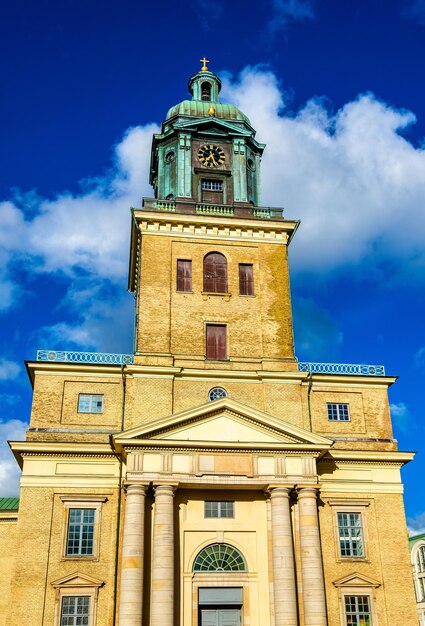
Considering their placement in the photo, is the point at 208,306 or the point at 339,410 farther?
the point at 208,306

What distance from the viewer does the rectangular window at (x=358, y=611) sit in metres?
29.1

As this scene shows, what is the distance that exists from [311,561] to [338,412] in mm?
7512

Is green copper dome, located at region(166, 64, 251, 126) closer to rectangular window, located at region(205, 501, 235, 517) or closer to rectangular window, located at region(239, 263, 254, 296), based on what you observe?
rectangular window, located at region(239, 263, 254, 296)

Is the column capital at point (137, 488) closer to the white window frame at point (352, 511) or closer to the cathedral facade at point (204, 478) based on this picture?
the cathedral facade at point (204, 478)

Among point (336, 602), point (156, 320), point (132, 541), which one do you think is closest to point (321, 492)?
point (336, 602)

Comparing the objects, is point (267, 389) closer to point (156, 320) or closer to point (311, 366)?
point (311, 366)

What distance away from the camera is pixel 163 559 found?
27000mm

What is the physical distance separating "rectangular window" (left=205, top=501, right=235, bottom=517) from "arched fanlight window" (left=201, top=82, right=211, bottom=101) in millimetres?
24403

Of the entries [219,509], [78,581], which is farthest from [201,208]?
[78,581]

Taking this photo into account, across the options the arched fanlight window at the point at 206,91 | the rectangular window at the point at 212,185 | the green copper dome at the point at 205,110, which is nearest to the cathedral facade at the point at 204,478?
the rectangular window at the point at 212,185

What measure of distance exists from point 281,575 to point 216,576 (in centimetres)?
287

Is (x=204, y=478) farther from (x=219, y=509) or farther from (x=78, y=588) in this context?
(x=78, y=588)

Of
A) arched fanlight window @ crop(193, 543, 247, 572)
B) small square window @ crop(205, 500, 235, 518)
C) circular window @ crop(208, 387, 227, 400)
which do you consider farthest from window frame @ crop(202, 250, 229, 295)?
arched fanlight window @ crop(193, 543, 247, 572)

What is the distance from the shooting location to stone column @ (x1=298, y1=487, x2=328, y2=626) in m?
27.5
